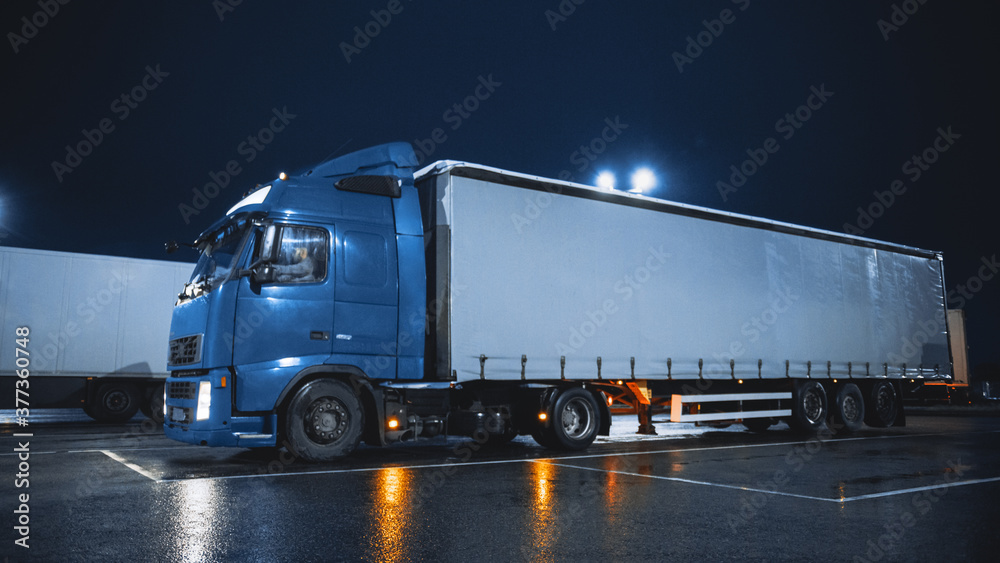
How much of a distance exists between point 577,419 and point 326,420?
3.91 m

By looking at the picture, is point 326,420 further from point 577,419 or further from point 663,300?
point 663,300

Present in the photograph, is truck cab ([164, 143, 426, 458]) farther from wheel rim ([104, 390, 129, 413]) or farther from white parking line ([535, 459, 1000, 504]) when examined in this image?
wheel rim ([104, 390, 129, 413])

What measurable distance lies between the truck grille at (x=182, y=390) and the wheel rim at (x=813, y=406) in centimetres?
1092

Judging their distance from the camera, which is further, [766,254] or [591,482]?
[766,254]

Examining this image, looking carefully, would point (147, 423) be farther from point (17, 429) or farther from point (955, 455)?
point (955, 455)

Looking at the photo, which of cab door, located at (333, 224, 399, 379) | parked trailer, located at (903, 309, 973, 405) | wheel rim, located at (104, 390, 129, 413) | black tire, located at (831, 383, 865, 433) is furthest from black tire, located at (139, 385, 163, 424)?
parked trailer, located at (903, 309, 973, 405)

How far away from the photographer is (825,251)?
14312mm

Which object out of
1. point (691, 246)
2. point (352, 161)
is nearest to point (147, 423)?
point (352, 161)

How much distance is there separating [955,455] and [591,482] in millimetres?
6019

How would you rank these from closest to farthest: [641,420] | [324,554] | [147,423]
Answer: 1. [324,554]
2. [641,420]
3. [147,423]

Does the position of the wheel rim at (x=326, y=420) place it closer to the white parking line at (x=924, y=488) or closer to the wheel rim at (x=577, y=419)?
the wheel rim at (x=577, y=419)

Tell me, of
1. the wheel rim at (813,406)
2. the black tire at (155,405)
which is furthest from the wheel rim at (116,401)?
the wheel rim at (813,406)

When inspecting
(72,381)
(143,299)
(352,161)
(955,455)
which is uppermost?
(352,161)

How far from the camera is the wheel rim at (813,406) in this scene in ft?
44.9
